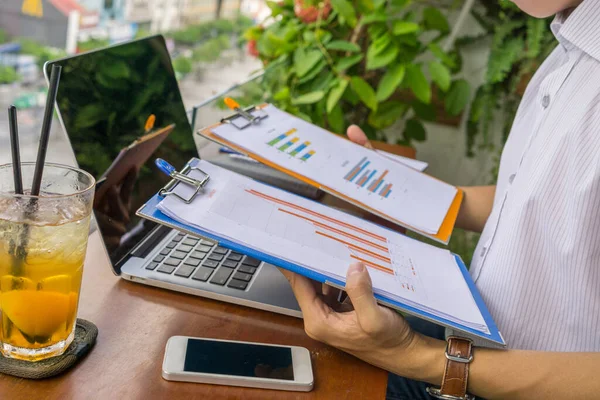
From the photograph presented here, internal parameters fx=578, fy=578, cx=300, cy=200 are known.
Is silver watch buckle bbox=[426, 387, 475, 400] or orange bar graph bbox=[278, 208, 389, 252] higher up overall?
orange bar graph bbox=[278, 208, 389, 252]

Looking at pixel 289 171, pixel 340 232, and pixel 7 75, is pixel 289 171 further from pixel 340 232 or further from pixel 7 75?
pixel 7 75

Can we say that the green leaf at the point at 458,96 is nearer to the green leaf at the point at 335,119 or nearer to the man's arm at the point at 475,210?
the green leaf at the point at 335,119

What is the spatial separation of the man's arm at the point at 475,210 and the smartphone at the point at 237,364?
625 millimetres

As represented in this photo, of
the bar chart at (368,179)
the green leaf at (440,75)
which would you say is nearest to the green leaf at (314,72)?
the green leaf at (440,75)

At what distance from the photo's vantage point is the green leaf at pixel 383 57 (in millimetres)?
1932

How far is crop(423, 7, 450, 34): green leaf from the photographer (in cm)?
210

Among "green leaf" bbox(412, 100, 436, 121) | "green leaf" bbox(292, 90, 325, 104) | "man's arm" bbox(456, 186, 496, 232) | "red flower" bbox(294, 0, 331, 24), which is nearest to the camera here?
"man's arm" bbox(456, 186, 496, 232)

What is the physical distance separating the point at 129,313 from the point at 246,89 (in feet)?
3.41

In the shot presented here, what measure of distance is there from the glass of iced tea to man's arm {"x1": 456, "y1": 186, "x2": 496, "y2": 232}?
31.7 inches

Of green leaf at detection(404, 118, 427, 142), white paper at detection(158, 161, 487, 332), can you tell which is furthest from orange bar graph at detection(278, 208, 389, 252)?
green leaf at detection(404, 118, 427, 142)

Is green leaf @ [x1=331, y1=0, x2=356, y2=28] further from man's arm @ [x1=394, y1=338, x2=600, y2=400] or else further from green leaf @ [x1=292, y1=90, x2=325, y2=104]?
man's arm @ [x1=394, y1=338, x2=600, y2=400]

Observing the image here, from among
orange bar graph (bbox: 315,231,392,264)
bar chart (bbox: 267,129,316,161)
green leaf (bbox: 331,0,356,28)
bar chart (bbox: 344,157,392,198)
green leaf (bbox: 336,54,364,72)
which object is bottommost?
green leaf (bbox: 336,54,364,72)

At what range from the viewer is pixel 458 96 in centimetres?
219

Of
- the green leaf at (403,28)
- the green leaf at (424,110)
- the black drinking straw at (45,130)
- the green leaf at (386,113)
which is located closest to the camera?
the black drinking straw at (45,130)
